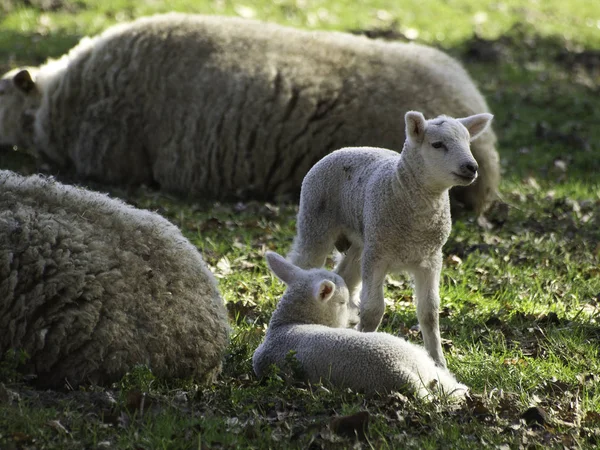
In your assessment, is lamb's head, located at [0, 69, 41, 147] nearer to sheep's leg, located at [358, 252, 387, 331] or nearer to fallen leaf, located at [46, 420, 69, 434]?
sheep's leg, located at [358, 252, 387, 331]

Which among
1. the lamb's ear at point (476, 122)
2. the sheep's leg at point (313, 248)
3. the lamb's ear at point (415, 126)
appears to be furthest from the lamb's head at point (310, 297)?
the lamb's ear at point (476, 122)

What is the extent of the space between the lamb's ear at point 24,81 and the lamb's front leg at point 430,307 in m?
6.43

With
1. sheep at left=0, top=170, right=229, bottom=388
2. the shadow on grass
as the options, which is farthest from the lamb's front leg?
the shadow on grass

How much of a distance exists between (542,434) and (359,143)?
15.7 feet

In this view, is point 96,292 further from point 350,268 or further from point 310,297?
point 350,268

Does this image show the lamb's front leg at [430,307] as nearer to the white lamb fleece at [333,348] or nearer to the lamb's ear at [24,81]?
the white lamb fleece at [333,348]

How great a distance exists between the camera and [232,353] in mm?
5281

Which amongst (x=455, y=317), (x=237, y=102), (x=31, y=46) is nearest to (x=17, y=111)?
(x=31, y=46)

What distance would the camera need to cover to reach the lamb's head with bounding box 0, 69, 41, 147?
10.5m

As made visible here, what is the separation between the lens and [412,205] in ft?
16.8

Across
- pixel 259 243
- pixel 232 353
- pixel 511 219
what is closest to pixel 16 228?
pixel 232 353

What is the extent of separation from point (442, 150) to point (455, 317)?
Answer: 172 centimetres

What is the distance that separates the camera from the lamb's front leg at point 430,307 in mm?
5270

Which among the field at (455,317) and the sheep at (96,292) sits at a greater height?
the sheep at (96,292)
